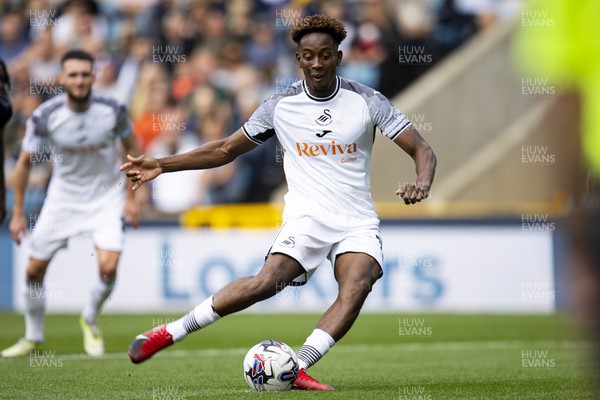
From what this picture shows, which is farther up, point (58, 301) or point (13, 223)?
point (13, 223)

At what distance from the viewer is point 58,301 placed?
16.0m

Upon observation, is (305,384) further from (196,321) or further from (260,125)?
(260,125)

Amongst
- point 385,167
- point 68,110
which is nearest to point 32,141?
point 68,110

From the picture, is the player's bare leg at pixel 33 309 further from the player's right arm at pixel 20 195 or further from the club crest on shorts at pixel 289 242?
the club crest on shorts at pixel 289 242

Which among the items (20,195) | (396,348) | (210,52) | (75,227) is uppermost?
(210,52)

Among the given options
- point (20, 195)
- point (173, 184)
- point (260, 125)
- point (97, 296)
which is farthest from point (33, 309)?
point (173, 184)

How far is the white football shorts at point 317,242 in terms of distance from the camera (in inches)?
297

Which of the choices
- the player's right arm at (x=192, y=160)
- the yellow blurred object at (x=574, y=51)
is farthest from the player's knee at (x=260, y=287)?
the yellow blurred object at (x=574, y=51)

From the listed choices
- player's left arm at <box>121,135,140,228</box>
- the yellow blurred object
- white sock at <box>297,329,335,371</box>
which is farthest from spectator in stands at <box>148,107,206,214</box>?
the yellow blurred object

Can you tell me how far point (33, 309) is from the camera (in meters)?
10.6

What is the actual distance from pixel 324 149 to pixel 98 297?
3854 mm

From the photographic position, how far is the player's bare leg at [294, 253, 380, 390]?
713cm

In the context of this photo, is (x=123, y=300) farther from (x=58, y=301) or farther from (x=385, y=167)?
(x=385, y=167)

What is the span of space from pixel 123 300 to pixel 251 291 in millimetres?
8812
